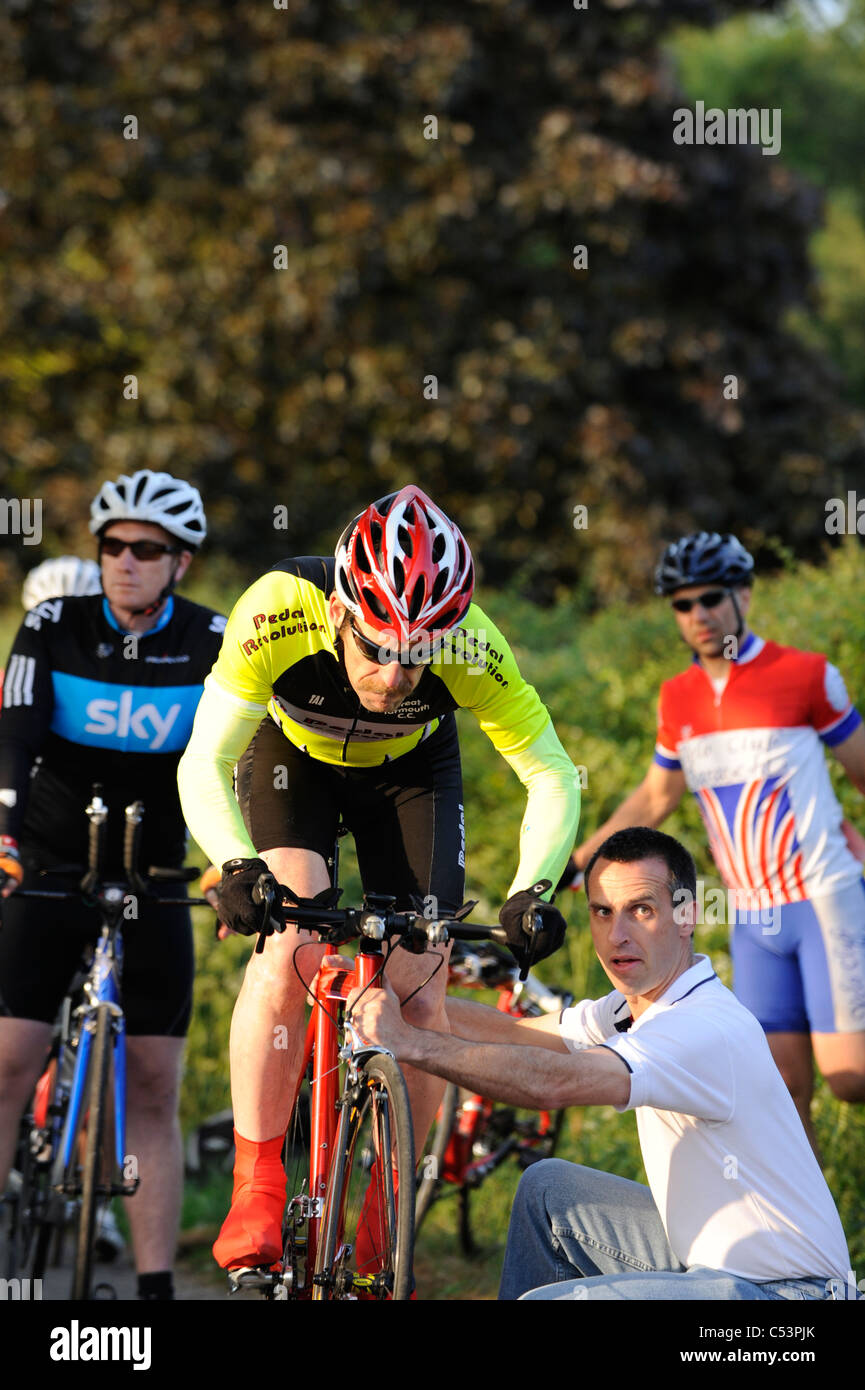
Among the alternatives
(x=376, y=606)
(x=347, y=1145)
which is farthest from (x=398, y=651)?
(x=347, y=1145)

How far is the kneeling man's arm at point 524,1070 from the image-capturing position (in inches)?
141

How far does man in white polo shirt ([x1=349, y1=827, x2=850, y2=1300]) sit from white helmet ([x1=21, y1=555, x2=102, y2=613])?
12.6ft

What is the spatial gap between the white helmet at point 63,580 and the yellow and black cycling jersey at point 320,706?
10.00 ft

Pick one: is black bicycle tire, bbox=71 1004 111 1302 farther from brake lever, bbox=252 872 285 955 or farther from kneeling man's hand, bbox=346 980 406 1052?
brake lever, bbox=252 872 285 955

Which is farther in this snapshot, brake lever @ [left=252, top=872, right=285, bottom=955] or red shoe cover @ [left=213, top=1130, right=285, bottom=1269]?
red shoe cover @ [left=213, top=1130, right=285, bottom=1269]

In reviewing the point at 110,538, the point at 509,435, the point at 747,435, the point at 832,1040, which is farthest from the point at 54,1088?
the point at 747,435

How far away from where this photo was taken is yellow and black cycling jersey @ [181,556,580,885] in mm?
4156

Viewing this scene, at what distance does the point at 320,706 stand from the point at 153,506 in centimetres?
160

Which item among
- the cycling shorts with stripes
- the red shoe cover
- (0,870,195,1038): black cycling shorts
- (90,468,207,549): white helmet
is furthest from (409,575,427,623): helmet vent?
the cycling shorts with stripes

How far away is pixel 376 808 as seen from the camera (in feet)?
15.3

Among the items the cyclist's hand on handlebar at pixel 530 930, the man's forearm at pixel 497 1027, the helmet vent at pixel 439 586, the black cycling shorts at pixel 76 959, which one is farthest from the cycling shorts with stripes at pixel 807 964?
the helmet vent at pixel 439 586
